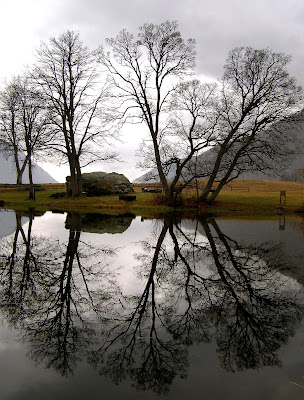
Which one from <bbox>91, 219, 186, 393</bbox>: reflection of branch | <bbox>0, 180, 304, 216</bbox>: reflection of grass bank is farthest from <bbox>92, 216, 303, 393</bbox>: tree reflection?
<bbox>0, 180, 304, 216</bbox>: reflection of grass bank

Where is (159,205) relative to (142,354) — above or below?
above

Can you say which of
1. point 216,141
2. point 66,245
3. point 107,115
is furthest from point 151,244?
point 107,115

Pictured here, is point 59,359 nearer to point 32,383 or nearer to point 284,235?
point 32,383

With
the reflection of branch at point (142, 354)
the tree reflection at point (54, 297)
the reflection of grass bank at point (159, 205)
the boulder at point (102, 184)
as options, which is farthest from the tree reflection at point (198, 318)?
the boulder at point (102, 184)

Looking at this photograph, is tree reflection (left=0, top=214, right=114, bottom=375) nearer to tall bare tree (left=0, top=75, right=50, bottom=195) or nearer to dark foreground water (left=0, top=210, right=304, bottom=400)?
dark foreground water (left=0, top=210, right=304, bottom=400)

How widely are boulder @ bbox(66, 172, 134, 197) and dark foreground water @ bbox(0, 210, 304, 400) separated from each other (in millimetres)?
33216

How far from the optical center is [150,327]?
17.3 feet

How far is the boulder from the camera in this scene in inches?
1711

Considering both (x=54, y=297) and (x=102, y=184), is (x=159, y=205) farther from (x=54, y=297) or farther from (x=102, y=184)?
(x=54, y=297)

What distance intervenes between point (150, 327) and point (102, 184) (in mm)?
39599

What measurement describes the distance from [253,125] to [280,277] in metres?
27.1

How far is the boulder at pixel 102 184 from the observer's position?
43.5 metres

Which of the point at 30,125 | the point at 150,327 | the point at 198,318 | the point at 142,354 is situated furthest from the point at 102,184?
the point at 142,354

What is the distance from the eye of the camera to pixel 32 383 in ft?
12.7
